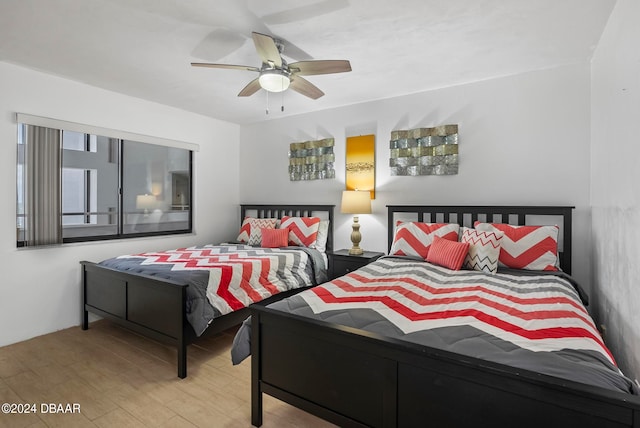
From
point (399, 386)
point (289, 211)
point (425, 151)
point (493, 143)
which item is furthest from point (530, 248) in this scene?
point (289, 211)

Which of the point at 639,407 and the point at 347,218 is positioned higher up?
the point at 347,218

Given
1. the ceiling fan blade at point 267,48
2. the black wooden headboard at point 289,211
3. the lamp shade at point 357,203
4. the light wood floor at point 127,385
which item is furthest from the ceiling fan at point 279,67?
the light wood floor at point 127,385

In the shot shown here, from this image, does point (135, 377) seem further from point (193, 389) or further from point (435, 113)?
point (435, 113)

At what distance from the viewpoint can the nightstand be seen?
3.45 meters

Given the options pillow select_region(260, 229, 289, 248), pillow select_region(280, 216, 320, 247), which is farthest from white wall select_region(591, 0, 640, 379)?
pillow select_region(260, 229, 289, 248)

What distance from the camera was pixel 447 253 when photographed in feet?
8.94

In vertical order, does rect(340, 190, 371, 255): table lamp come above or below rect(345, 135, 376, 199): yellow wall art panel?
below

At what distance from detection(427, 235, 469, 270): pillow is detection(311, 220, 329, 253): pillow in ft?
4.85

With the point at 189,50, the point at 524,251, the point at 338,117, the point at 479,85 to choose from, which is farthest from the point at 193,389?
the point at 479,85

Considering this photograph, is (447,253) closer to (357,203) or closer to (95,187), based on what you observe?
(357,203)

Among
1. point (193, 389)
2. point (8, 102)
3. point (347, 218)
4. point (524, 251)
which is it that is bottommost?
point (193, 389)

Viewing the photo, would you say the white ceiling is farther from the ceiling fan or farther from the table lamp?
the table lamp

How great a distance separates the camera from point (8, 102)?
287cm

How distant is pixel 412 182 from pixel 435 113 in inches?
29.9
